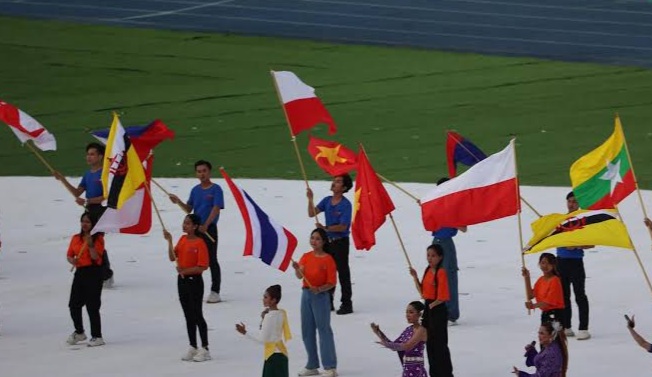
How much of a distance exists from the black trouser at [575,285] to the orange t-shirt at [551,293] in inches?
59.9

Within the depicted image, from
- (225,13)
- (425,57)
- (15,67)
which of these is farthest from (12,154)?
(225,13)

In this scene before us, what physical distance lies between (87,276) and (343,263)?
2967 millimetres

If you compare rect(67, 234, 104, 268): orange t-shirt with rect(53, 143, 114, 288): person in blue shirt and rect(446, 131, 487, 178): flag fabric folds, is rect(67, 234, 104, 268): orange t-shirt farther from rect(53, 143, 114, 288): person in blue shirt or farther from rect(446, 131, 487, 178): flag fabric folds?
rect(446, 131, 487, 178): flag fabric folds

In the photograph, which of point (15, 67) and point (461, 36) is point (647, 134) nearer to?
point (461, 36)

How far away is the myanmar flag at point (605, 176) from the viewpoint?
17.1 m

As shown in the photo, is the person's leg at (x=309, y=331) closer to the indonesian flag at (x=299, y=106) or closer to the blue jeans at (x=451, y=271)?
the blue jeans at (x=451, y=271)

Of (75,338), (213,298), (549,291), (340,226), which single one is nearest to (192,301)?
(75,338)

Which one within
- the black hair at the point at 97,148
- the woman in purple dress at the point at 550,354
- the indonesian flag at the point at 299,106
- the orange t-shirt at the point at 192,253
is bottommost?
the woman in purple dress at the point at 550,354

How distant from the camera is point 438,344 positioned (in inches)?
659

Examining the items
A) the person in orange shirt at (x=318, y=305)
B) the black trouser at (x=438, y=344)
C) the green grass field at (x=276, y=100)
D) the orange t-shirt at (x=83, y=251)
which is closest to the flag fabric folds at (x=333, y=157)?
the person in orange shirt at (x=318, y=305)

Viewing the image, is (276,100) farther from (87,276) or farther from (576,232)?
(576,232)

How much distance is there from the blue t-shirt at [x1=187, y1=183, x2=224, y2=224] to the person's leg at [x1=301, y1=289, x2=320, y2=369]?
2904 mm

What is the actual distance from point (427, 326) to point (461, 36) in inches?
975

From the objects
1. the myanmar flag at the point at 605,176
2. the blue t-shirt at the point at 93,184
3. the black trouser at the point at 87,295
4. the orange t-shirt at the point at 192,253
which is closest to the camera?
the myanmar flag at the point at 605,176
